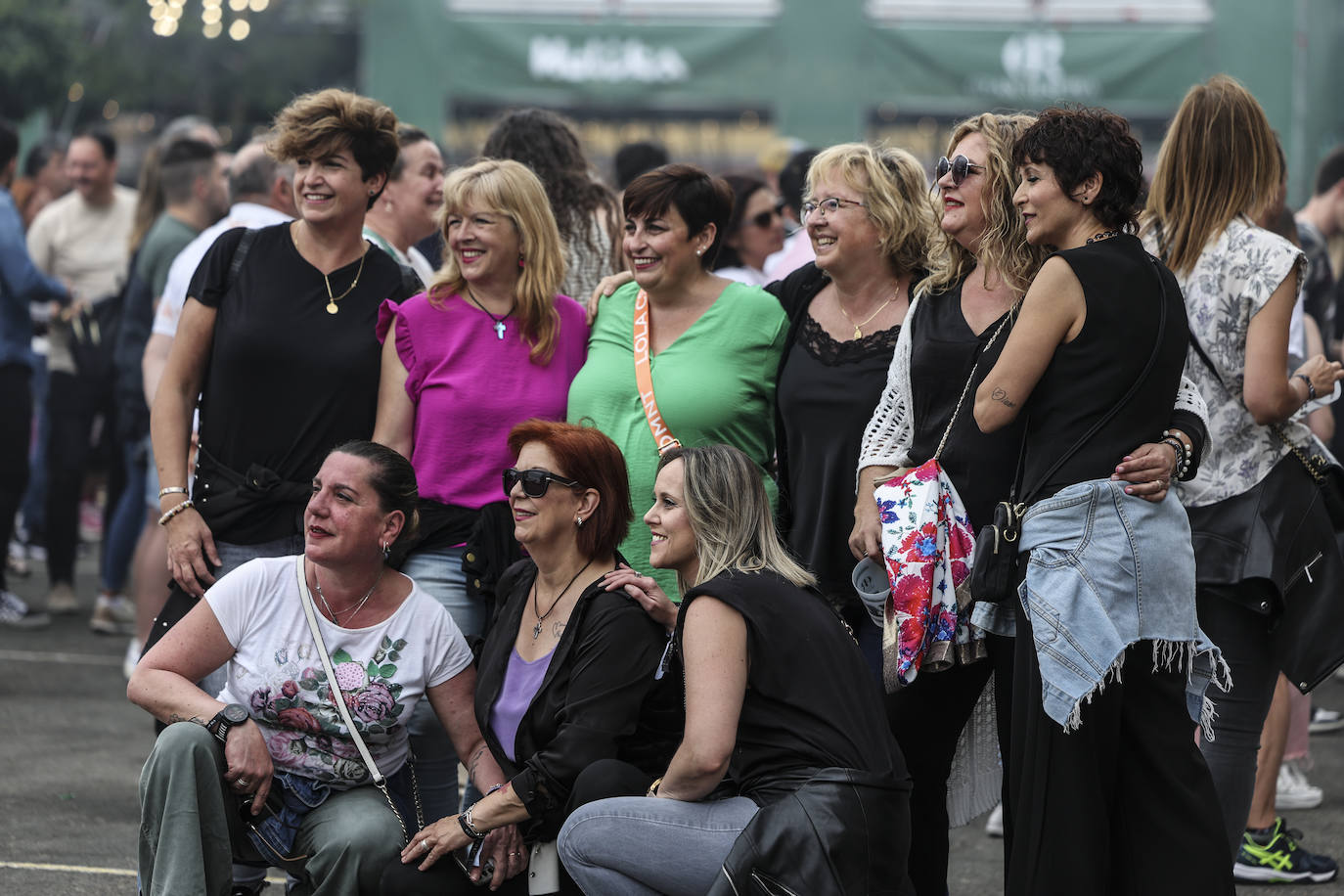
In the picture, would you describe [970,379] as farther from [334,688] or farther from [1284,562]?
[334,688]

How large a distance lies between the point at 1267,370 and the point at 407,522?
217 centimetres

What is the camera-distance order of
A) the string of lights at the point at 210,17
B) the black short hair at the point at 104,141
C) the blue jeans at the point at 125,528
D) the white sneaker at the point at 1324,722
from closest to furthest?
the white sneaker at the point at 1324,722
the blue jeans at the point at 125,528
the black short hair at the point at 104,141
the string of lights at the point at 210,17

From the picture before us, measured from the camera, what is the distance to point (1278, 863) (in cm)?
487

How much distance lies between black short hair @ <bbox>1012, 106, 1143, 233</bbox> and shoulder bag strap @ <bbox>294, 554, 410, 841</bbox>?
77.4 inches

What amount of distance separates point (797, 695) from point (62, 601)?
6298 millimetres

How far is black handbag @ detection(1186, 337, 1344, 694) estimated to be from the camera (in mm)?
4199

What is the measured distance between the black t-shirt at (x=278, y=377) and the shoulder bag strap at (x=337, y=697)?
49 cm

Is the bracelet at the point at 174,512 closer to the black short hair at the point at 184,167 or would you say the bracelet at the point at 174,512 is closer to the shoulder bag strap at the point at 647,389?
the shoulder bag strap at the point at 647,389

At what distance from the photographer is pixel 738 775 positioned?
367cm

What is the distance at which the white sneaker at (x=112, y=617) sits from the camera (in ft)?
27.4

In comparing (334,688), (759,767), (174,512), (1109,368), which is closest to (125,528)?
(174,512)

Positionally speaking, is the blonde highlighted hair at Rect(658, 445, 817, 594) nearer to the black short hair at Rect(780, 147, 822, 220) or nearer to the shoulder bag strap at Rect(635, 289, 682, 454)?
the shoulder bag strap at Rect(635, 289, 682, 454)

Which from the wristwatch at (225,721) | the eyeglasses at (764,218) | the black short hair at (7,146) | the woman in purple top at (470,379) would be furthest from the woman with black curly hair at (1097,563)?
the black short hair at (7,146)

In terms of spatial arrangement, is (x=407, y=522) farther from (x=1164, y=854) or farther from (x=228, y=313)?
(x=1164, y=854)
